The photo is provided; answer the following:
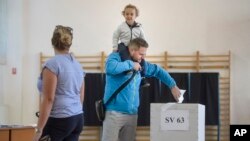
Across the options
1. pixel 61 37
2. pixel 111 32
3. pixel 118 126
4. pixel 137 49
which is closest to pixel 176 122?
pixel 118 126

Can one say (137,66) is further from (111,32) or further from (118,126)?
(111,32)

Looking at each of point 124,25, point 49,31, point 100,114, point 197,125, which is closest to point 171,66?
point 49,31

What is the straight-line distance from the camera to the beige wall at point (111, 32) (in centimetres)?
717

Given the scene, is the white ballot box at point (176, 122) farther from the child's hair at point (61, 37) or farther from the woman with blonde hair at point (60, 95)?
the child's hair at point (61, 37)

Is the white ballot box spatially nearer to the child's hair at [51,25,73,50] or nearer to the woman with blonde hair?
the woman with blonde hair

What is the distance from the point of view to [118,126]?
109 inches

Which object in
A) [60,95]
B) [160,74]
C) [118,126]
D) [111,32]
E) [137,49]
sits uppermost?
[111,32]

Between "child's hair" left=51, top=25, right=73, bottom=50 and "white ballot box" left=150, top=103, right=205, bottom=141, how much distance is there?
0.61 m

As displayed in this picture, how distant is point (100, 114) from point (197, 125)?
2.58ft

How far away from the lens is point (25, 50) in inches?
300

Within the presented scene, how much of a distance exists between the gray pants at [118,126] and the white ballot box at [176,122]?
46 cm

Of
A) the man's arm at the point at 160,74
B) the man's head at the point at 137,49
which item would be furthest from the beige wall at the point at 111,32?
the man's head at the point at 137,49

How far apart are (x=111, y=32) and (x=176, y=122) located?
527cm

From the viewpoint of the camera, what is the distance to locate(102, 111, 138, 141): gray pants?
278cm
